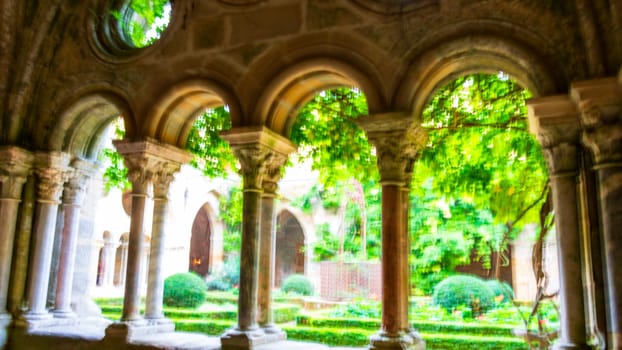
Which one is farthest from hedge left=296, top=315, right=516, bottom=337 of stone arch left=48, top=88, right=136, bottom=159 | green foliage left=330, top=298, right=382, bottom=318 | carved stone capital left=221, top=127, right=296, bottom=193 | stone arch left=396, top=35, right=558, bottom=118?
stone arch left=48, top=88, right=136, bottom=159

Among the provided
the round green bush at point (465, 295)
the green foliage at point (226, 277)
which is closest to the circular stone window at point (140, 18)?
the round green bush at point (465, 295)

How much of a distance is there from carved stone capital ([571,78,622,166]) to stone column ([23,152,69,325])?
5.39 m

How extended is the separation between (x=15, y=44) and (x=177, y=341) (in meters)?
3.98

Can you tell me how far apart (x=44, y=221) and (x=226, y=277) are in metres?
14.2

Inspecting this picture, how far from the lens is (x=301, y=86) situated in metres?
5.35

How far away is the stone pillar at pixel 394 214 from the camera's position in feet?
14.9

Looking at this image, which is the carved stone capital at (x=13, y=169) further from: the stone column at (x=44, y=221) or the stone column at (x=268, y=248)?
the stone column at (x=268, y=248)

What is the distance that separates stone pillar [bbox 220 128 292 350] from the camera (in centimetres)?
503

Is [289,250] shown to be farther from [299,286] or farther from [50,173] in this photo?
[50,173]

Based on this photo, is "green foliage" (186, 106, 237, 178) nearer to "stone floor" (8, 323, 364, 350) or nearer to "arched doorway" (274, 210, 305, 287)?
"stone floor" (8, 323, 364, 350)

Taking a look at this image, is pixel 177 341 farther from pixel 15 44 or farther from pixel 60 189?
pixel 15 44

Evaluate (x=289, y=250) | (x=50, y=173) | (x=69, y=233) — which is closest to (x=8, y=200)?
(x=50, y=173)

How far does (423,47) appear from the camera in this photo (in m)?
4.64

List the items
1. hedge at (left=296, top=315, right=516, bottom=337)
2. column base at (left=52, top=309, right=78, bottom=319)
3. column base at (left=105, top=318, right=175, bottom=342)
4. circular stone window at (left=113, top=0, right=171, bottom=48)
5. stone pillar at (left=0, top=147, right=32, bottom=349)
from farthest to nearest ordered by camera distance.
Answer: hedge at (left=296, top=315, right=516, bottom=337), circular stone window at (left=113, top=0, right=171, bottom=48), column base at (left=52, top=309, right=78, bottom=319), stone pillar at (left=0, top=147, right=32, bottom=349), column base at (left=105, top=318, right=175, bottom=342)
